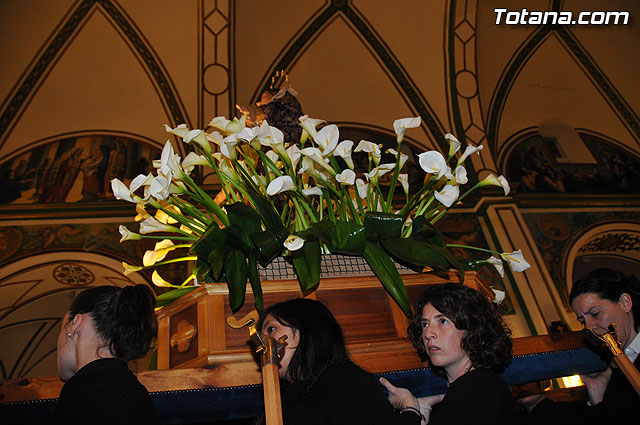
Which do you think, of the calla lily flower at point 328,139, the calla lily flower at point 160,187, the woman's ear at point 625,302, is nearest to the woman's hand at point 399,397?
the calla lily flower at point 328,139

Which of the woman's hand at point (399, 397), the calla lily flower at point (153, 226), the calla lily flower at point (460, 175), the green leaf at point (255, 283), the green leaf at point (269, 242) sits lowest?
the woman's hand at point (399, 397)

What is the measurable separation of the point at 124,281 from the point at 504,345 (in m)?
6.53

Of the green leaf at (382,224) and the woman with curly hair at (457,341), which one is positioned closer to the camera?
the woman with curly hair at (457,341)

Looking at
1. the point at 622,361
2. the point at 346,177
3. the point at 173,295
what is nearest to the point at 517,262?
the point at 622,361

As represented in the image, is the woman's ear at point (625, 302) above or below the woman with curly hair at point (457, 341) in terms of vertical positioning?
above

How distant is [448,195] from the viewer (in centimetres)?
171

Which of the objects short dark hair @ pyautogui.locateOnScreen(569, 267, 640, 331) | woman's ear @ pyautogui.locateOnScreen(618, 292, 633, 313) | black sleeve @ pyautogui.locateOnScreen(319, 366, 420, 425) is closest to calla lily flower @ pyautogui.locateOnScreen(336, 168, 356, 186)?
black sleeve @ pyautogui.locateOnScreen(319, 366, 420, 425)

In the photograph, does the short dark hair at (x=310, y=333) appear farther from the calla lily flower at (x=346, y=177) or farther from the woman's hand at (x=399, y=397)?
the calla lily flower at (x=346, y=177)

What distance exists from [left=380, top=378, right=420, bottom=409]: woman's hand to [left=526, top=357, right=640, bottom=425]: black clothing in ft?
2.36

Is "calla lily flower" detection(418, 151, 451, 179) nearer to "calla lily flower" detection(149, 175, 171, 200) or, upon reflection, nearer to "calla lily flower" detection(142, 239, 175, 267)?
"calla lily flower" detection(149, 175, 171, 200)

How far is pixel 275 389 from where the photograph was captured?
1.08 metres

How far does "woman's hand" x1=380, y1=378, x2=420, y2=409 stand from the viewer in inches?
62.9

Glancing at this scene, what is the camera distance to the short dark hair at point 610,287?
6.92 feet

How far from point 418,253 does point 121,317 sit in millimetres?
905
